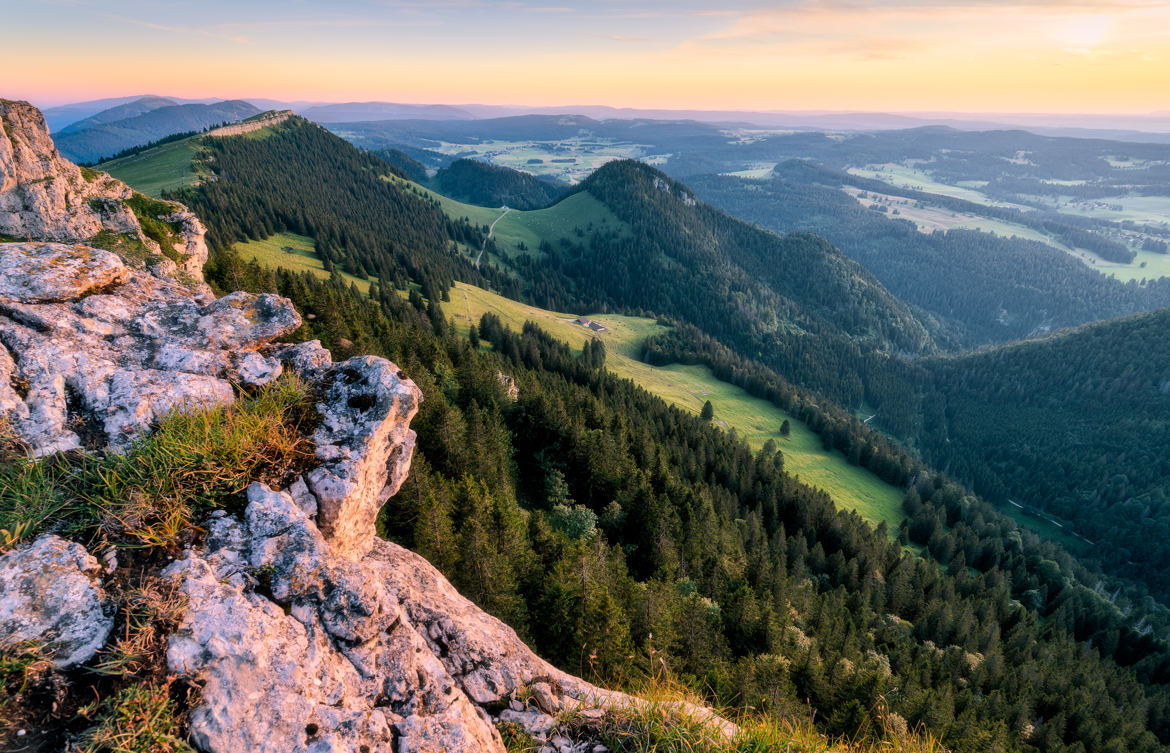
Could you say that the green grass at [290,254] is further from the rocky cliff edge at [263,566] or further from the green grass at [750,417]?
the rocky cliff edge at [263,566]

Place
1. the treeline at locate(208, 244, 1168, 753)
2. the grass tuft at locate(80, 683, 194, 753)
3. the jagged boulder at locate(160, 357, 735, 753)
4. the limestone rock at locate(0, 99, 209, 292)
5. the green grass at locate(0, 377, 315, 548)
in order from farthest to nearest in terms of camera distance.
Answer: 1. the limestone rock at locate(0, 99, 209, 292)
2. the treeline at locate(208, 244, 1168, 753)
3. the green grass at locate(0, 377, 315, 548)
4. the jagged boulder at locate(160, 357, 735, 753)
5. the grass tuft at locate(80, 683, 194, 753)

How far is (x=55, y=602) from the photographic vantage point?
6.36 m

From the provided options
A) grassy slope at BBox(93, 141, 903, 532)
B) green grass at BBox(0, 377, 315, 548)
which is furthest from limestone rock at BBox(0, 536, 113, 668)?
grassy slope at BBox(93, 141, 903, 532)

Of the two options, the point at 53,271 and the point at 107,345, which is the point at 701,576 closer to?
the point at 107,345

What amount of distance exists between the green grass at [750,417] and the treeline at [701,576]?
29548 mm

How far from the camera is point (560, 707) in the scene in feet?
35.3

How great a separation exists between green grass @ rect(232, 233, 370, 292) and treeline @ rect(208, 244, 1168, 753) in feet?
113

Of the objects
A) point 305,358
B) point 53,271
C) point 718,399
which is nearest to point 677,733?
point 305,358

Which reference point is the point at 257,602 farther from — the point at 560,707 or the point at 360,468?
the point at 560,707

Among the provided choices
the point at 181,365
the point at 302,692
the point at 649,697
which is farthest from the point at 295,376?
the point at 649,697

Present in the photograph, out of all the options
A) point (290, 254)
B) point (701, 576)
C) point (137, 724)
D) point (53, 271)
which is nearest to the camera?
point (137, 724)

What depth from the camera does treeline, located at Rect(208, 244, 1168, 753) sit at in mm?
31516

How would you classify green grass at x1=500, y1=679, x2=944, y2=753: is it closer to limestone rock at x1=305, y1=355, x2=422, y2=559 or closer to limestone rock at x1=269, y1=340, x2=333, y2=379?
limestone rock at x1=305, y1=355, x2=422, y2=559

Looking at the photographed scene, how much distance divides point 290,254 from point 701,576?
150 meters
